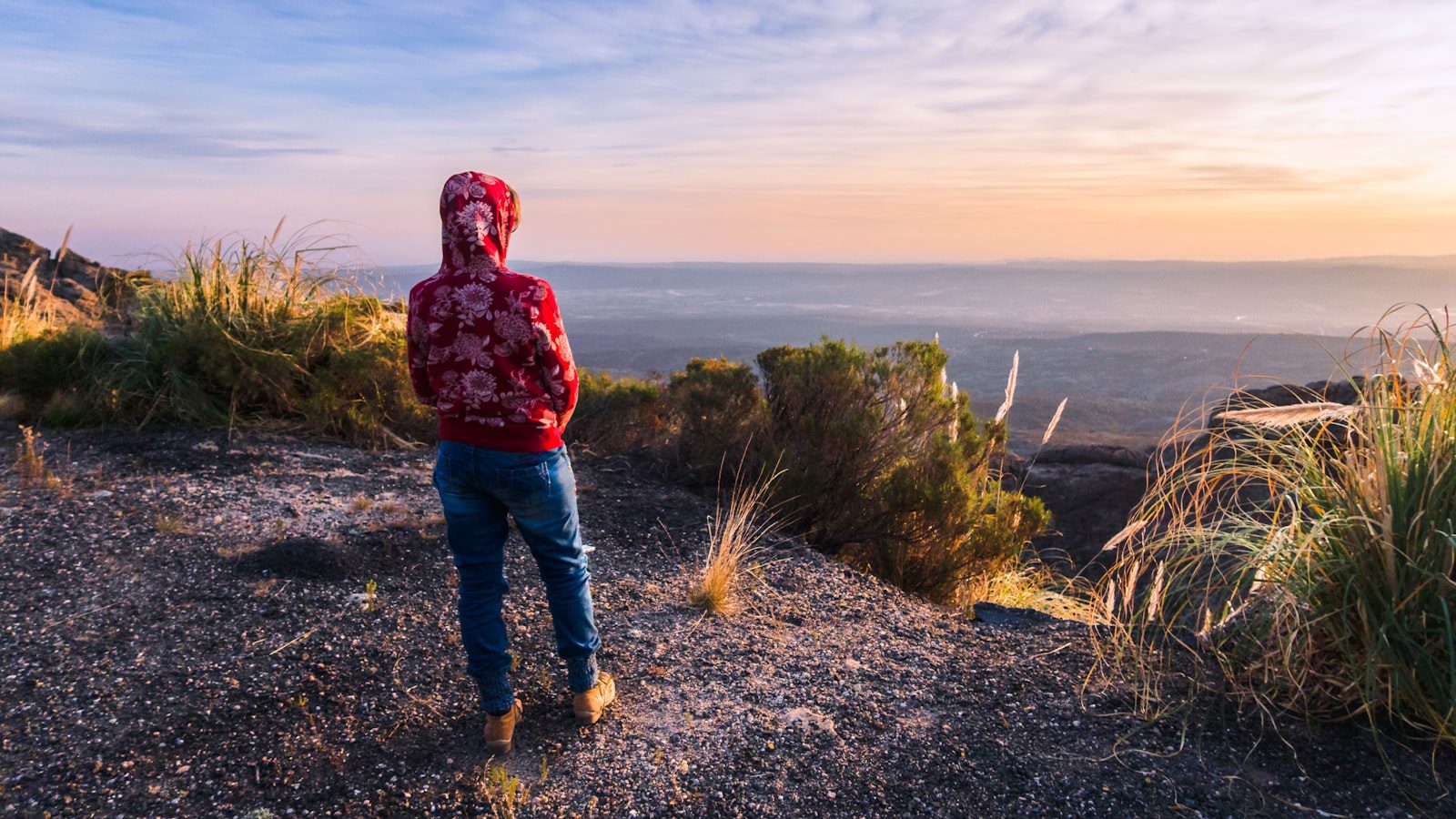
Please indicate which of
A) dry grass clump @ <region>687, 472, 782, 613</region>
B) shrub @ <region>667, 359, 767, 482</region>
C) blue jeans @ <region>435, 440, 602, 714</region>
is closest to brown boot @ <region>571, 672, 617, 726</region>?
blue jeans @ <region>435, 440, 602, 714</region>

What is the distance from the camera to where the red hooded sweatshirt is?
2.68m

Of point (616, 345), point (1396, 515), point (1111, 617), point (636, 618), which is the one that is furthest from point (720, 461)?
point (616, 345)

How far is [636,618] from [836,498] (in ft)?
7.61

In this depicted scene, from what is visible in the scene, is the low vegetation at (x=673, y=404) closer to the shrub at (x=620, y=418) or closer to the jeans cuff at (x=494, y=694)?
the shrub at (x=620, y=418)

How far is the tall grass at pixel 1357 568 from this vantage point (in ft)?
9.86

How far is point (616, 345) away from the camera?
252 ft

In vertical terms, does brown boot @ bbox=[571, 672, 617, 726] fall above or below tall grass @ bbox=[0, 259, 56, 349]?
below

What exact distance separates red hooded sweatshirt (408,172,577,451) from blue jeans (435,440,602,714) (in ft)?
0.24

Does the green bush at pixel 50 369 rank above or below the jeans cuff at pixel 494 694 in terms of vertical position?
above

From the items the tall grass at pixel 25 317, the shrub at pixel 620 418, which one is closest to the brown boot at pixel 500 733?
the shrub at pixel 620 418

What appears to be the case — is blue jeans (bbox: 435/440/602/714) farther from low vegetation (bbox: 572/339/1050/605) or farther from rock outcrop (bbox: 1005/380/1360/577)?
rock outcrop (bbox: 1005/380/1360/577)

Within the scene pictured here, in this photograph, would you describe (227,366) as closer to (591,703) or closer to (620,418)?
(620,418)

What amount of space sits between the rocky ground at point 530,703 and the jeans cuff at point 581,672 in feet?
0.56

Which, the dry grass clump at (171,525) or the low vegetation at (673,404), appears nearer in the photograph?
the dry grass clump at (171,525)
